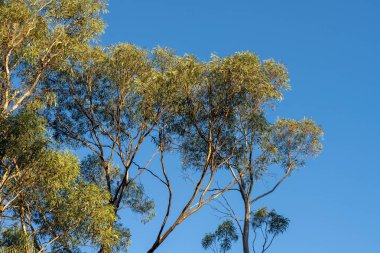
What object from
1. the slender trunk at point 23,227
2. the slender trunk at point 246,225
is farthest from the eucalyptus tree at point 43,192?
the slender trunk at point 246,225

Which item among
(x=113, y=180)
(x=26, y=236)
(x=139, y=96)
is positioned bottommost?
(x=26, y=236)

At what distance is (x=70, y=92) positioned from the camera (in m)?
26.5

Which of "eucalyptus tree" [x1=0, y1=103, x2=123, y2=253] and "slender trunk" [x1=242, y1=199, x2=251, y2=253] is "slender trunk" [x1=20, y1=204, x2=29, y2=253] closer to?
"eucalyptus tree" [x1=0, y1=103, x2=123, y2=253]

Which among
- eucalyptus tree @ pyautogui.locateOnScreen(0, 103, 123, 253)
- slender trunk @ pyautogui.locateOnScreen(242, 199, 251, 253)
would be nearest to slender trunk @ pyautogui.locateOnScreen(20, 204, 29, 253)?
eucalyptus tree @ pyautogui.locateOnScreen(0, 103, 123, 253)

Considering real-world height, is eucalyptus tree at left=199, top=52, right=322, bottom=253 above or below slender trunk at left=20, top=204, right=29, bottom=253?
above

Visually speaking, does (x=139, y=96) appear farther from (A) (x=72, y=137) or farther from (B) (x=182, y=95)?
(A) (x=72, y=137)

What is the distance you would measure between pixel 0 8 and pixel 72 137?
7.36m

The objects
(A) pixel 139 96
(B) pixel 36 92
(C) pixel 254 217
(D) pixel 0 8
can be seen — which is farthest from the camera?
(C) pixel 254 217

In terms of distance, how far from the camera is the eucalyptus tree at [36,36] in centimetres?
2086

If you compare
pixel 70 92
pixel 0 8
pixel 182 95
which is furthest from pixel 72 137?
pixel 0 8

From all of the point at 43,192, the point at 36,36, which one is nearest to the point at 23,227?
the point at 43,192

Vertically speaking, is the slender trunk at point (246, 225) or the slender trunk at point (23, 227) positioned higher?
the slender trunk at point (246, 225)

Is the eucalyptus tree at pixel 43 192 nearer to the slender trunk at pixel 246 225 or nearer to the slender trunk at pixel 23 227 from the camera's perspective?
the slender trunk at pixel 23 227

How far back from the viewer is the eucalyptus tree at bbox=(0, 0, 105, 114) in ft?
68.4
